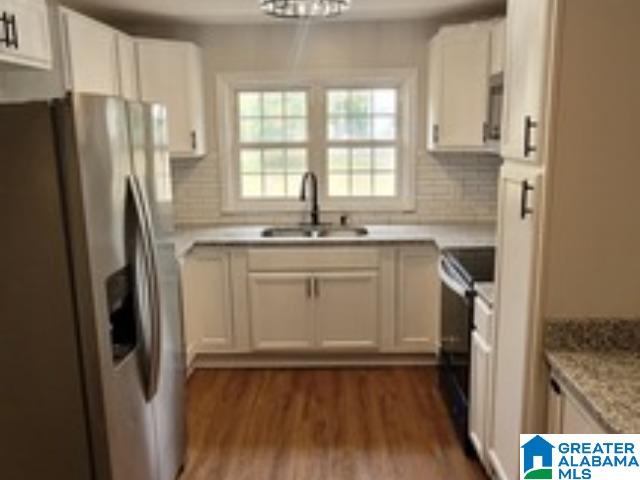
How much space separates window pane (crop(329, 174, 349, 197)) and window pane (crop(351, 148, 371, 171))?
4.5 inches

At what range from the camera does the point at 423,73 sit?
3797 mm

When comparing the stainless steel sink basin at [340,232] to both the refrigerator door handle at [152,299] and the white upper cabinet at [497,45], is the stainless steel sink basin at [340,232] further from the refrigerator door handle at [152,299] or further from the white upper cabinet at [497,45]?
the refrigerator door handle at [152,299]

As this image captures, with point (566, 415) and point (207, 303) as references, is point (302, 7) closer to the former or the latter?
point (207, 303)

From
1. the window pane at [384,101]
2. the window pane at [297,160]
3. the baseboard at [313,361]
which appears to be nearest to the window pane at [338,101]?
the window pane at [384,101]

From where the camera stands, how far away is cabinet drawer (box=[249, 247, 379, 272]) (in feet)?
11.2

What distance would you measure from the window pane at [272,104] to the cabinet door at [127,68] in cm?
93

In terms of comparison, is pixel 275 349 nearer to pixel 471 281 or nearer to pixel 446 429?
pixel 446 429

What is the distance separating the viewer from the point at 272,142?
13.1 ft

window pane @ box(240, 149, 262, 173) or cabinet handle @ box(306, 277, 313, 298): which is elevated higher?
window pane @ box(240, 149, 262, 173)

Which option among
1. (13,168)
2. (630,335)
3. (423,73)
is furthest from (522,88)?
(423,73)

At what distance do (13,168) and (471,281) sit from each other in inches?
74.5

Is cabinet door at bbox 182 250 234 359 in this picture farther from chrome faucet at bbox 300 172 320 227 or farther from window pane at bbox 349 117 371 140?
window pane at bbox 349 117 371 140

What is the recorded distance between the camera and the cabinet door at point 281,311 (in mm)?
3443

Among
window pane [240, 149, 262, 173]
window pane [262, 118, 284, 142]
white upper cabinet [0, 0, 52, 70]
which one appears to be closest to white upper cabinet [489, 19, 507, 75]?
window pane [262, 118, 284, 142]
